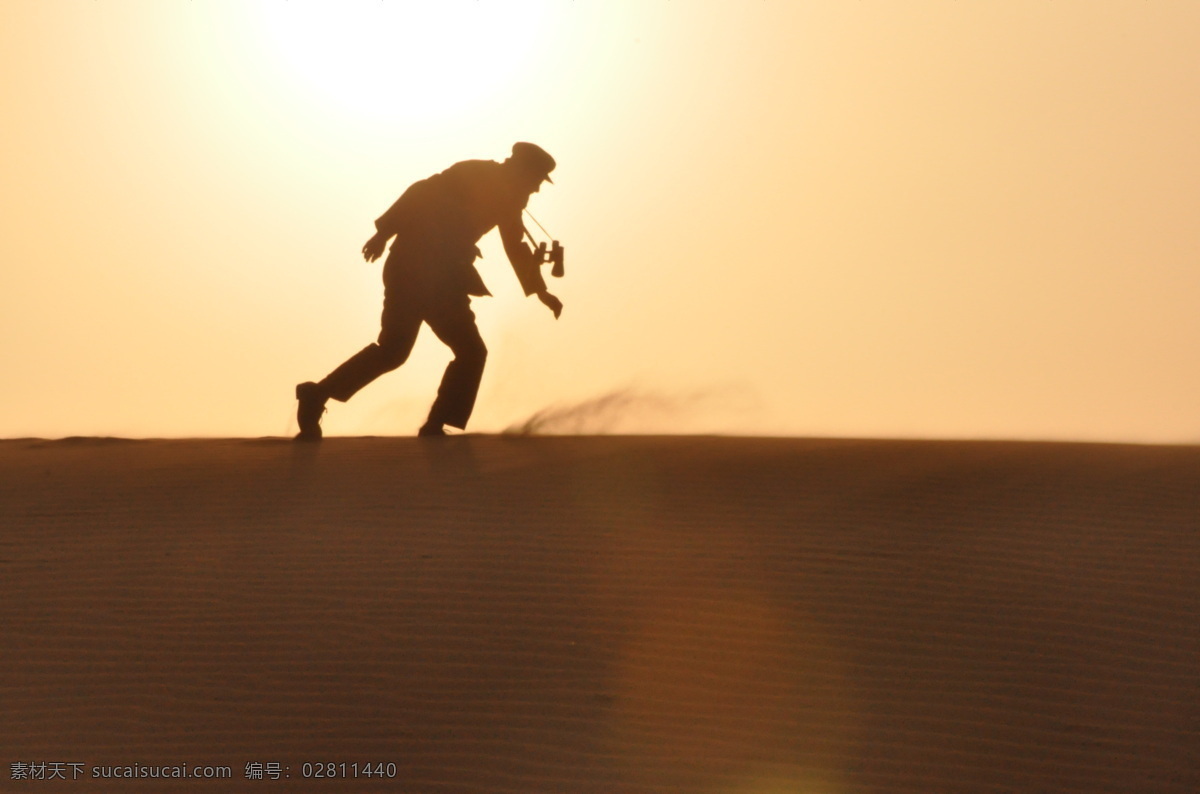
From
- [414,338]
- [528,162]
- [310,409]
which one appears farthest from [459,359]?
[528,162]

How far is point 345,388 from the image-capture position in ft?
30.0

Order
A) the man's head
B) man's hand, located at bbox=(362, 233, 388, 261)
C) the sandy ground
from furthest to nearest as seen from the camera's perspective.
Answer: the man's head < man's hand, located at bbox=(362, 233, 388, 261) < the sandy ground

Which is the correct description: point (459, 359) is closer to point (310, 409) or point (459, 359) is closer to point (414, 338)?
point (414, 338)

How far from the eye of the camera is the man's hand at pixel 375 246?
9016mm

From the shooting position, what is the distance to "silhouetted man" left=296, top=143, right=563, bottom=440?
9.06 metres

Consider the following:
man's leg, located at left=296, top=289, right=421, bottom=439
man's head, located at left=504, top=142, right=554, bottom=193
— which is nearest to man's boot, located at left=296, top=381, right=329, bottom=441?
man's leg, located at left=296, top=289, right=421, bottom=439

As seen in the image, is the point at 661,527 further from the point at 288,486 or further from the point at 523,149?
the point at 523,149

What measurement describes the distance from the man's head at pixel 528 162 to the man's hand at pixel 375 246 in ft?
3.35

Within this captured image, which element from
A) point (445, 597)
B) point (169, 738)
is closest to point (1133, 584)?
point (445, 597)

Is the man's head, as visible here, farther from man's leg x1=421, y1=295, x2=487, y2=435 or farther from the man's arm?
man's leg x1=421, y1=295, x2=487, y2=435

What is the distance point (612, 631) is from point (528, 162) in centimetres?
457

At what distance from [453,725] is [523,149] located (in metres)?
5.21

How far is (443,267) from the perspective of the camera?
906cm

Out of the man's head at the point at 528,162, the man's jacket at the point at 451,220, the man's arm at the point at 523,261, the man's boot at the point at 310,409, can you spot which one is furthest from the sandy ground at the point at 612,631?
the man's head at the point at 528,162
